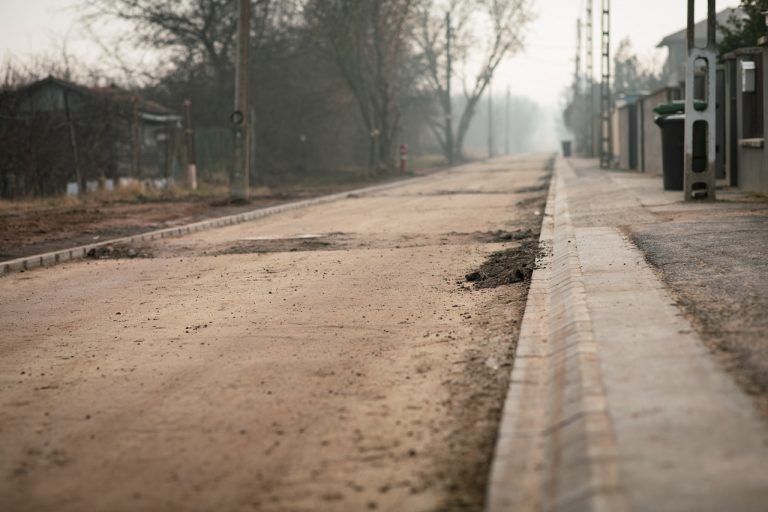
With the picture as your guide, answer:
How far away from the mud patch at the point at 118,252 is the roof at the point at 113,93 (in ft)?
38.9

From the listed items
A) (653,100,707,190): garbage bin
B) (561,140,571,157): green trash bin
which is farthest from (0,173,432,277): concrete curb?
(561,140,571,157): green trash bin

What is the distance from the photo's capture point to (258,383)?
5.91m

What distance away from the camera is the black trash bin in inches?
786

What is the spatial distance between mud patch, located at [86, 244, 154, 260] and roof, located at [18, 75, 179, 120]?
38.9 ft

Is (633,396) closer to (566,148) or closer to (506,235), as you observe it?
(506,235)

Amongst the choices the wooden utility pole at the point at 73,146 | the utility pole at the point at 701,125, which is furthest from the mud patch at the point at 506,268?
the wooden utility pole at the point at 73,146

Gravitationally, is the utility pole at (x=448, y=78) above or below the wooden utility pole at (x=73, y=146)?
above

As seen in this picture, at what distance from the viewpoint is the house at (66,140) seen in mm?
24359

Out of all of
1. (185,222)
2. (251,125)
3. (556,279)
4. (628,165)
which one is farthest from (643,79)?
(556,279)

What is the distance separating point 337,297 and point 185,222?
33.2 ft

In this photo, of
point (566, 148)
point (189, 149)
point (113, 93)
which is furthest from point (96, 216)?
point (566, 148)

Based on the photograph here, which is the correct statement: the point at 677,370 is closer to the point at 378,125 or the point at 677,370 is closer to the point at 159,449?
the point at 159,449

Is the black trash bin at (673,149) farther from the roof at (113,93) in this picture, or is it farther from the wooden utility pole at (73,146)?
the roof at (113,93)

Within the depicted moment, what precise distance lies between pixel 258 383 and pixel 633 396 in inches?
87.4
